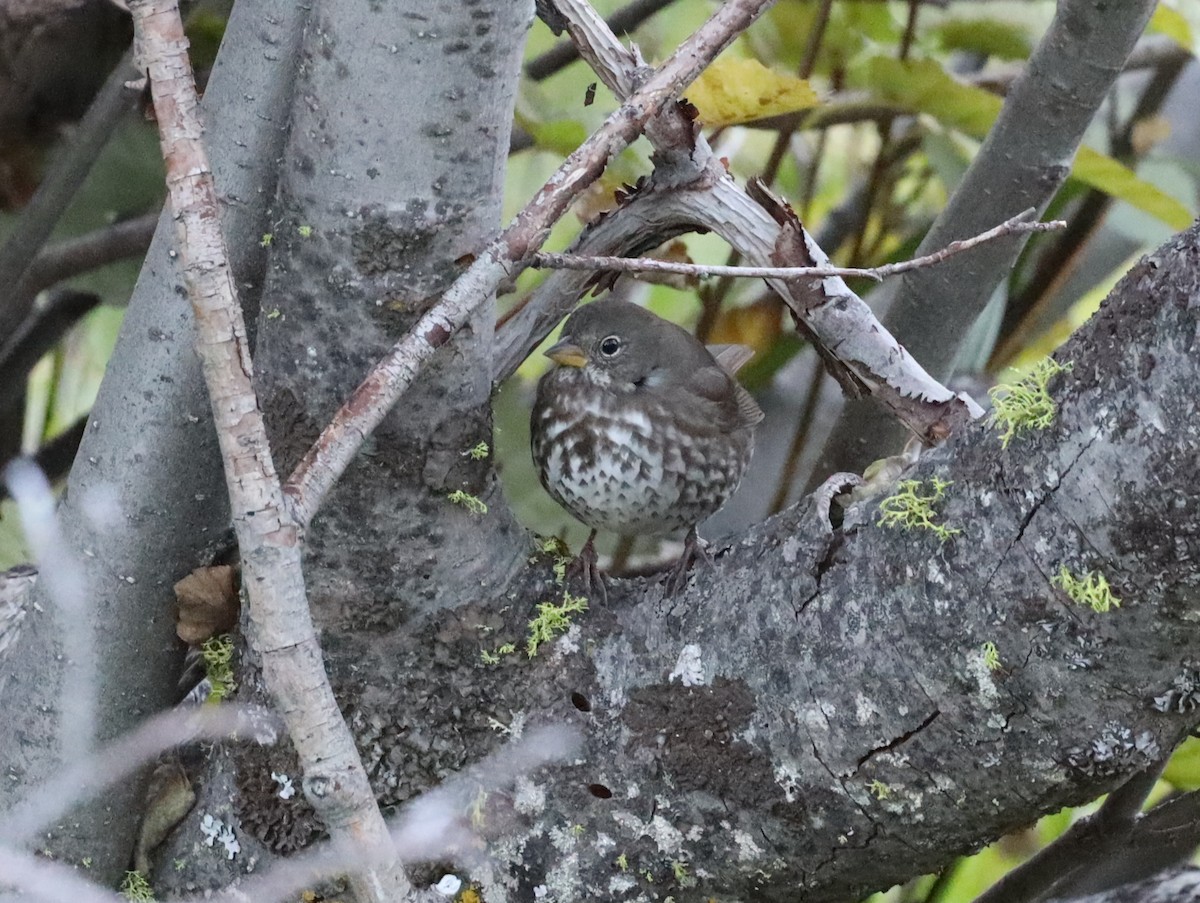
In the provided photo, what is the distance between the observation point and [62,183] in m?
2.07

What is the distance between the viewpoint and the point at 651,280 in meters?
1.84

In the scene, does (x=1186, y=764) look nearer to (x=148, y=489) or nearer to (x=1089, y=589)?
(x=1089, y=589)

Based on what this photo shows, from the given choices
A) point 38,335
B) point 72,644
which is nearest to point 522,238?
point 72,644

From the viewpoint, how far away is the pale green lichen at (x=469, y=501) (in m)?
1.45

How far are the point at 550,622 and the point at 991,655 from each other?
522 mm

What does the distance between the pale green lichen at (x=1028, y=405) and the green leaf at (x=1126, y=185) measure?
33.9 inches

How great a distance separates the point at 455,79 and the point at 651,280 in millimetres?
634

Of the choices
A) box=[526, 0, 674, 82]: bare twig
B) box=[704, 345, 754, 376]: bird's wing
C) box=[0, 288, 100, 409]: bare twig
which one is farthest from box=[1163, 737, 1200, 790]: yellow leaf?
box=[0, 288, 100, 409]: bare twig

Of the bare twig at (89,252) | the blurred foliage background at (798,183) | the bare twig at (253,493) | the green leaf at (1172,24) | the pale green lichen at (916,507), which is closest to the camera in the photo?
the bare twig at (253,493)

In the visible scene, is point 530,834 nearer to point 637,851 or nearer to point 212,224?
point 637,851

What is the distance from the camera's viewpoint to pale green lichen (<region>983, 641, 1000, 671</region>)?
1.13 metres

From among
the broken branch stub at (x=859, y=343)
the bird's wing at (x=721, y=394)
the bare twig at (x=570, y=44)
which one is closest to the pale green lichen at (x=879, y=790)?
the broken branch stub at (x=859, y=343)

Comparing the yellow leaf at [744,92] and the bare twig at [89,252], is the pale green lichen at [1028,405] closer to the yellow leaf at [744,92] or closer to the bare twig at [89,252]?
the yellow leaf at [744,92]

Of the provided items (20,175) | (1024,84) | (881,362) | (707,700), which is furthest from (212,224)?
(20,175)
